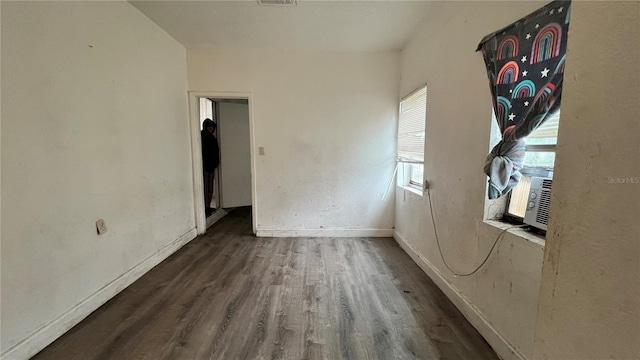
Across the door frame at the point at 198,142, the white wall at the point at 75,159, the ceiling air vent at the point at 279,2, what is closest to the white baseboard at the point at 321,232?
the door frame at the point at 198,142

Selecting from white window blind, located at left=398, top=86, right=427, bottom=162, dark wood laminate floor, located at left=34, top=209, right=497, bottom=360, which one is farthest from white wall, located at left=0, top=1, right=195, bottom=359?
white window blind, located at left=398, top=86, right=427, bottom=162

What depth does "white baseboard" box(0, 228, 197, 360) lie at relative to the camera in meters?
1.40

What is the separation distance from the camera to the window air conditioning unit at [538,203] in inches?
50.4

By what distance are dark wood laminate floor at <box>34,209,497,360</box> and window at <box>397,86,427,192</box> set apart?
3.19ft

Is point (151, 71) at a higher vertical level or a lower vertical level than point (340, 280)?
higher

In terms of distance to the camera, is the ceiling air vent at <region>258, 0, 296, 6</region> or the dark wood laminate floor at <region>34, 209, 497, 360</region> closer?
the dark wood laminate floor at <region>34, 209, 497, 360</region>

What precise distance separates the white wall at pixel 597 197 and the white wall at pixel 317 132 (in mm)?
2732

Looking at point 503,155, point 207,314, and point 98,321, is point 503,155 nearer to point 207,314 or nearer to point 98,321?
point 207,314

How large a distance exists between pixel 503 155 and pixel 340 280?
162cm

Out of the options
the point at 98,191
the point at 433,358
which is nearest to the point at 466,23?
the point at 433,358

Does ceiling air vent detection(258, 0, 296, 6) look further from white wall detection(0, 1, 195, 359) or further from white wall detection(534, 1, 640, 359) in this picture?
white wall detection(534, 1, 640, 359)

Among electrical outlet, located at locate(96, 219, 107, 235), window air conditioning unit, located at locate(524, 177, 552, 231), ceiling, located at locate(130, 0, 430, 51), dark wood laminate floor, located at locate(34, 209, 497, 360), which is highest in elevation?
ceiling, located at locate(130, 0, 430, 51)

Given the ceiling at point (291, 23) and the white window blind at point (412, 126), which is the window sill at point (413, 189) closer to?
the white window blind at point (412, 126)

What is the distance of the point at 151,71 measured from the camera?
2.49m
